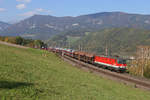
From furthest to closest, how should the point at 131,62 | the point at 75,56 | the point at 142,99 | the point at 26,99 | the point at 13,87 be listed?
1. the point at 75,56
2. the point at 131,62
3. the point at 142,99
4. the point at 13,87
5. the point at 26,99

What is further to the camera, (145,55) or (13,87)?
(145,55)

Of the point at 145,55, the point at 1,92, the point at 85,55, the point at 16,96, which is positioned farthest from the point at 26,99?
the point at 85,55

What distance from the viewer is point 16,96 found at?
1112cm

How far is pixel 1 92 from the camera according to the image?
1108cm

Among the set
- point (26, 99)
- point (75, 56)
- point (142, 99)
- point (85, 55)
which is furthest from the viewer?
A: point (75, 56)

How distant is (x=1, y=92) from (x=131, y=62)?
49.1 metres

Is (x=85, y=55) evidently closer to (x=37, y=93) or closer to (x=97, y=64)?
(x=97, y=64)

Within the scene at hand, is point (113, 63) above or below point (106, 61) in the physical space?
below

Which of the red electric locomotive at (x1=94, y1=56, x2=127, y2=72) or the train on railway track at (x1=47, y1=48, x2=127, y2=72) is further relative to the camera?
the train on railway track at (x1=47, y1=48, x2=127, y2=72)

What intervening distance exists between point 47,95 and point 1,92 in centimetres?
279

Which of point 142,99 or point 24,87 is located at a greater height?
point 24,87

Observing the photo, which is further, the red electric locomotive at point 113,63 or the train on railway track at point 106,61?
the train on railway track at point 106,61

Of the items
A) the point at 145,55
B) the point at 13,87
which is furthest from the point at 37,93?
the point at 145,55

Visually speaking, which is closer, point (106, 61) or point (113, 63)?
point (113, 63)
